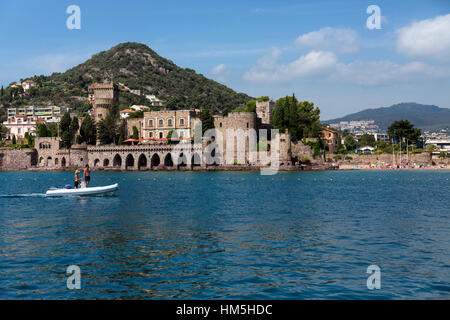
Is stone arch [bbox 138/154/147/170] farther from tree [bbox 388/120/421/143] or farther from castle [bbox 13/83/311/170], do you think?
tree [bbox 388/120/421/143]

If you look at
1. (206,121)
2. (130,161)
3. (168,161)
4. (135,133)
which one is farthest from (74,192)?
(135,133)

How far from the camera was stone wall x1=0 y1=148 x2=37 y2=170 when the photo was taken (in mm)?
95000

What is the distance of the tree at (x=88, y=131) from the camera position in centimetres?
9578

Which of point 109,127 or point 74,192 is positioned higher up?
point 109,127

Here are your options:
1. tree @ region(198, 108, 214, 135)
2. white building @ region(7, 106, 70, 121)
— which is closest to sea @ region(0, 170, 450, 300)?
tree @ region(198, 108, 214, 135)

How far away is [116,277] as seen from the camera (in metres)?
13.0

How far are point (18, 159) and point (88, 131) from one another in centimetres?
1573

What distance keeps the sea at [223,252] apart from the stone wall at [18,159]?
71.1 metres

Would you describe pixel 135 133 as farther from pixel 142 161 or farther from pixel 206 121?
pixel 206 121

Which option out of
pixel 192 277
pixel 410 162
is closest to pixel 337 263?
pixel 192 277

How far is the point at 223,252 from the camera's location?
52.7 ft

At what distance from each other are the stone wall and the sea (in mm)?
71120

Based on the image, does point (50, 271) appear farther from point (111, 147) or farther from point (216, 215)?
point (111, 147)

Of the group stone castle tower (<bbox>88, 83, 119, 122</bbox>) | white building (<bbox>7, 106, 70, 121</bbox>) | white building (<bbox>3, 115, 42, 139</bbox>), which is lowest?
white building (<bbox>3, 115, 42, 139</bbox>)
